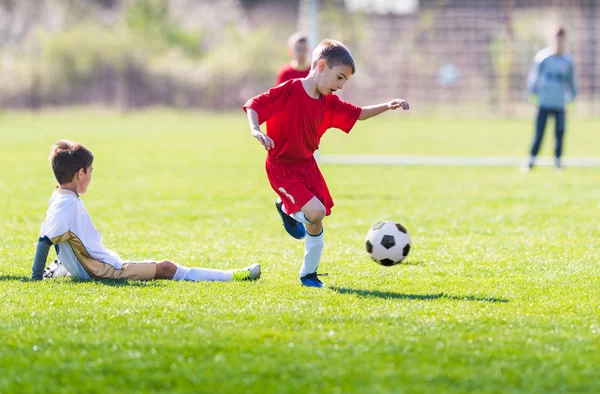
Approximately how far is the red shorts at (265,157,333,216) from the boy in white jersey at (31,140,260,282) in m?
0.60

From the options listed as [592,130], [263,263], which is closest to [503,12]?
[592,130]

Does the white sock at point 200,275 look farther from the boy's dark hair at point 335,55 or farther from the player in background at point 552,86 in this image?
the player in background at point 552,86

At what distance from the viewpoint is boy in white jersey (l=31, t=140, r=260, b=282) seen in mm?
5878

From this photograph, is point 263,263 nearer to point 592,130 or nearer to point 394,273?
point 394,273

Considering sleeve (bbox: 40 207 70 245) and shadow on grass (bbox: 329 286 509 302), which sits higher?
sleeve (bbox: 40 207 70 245)

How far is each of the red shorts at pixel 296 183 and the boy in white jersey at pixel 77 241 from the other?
596 mm

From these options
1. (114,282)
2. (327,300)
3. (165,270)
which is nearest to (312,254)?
(327,300)

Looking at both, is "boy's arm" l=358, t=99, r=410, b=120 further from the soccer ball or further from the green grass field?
the green grass field

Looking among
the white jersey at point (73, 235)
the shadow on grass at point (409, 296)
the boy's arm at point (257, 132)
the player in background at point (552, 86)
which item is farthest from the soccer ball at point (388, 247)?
the player in background at point (552, 86)

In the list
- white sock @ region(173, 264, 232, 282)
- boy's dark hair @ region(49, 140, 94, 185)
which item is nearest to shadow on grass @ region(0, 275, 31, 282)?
boy's dark hair @ region(49, 140, 94, 185)

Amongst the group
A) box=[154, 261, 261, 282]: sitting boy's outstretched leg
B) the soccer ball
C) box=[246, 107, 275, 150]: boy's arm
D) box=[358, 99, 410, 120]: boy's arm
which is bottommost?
box=[154, 261, 261, 282]: sitting boy's outstretched leg

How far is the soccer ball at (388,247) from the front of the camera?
21.4ft

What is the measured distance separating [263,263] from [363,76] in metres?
30.8

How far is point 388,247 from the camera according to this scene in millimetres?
6516
